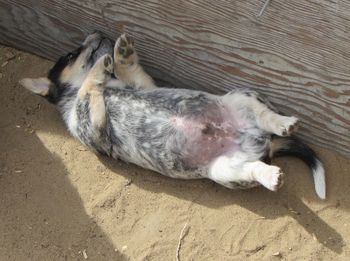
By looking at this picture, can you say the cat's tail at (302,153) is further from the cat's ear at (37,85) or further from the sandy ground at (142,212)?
the cat's ear at (37,85)

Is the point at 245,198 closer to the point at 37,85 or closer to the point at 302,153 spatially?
the point at 302,153

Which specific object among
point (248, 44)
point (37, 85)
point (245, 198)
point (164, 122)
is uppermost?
point (248, 44)

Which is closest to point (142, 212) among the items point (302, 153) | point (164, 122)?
point (164, 122)

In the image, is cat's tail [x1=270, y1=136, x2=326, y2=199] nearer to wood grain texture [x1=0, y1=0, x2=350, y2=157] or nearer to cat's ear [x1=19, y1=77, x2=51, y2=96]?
wood grain texture [x1=0, y1=0, x2=350, y2=157]

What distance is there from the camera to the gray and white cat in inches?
184

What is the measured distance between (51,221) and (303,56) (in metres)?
2.28

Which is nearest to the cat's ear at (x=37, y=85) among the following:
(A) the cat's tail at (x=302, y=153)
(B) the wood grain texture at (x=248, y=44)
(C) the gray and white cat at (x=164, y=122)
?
(C) the gray and white cat at (x=164, y=122)

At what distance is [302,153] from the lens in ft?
15.9

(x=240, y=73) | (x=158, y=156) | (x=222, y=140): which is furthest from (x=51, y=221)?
(x=240, y=73)

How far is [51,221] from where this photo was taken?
5023 mm

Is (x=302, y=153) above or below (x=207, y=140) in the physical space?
above

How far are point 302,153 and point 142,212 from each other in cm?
130

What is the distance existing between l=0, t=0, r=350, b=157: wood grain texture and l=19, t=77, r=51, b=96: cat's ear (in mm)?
479

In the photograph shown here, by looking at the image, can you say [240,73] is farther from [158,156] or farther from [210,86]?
[158,156]
